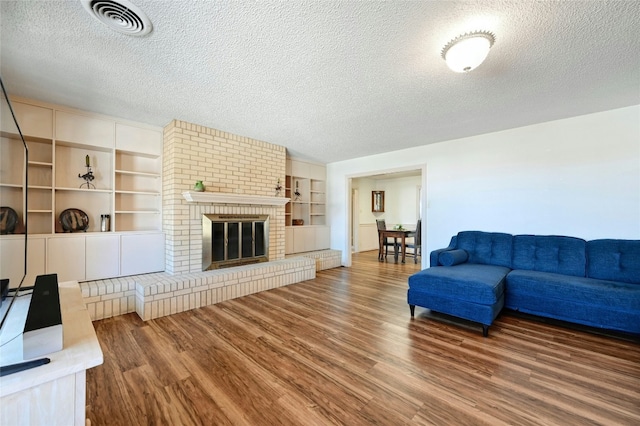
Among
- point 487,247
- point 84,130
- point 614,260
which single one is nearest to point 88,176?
point 84,130

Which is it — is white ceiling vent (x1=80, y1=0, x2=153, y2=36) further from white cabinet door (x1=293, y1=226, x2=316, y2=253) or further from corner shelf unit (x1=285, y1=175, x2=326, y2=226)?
white cabinet door (x1=293, y1=226, x2=316, y2=253)

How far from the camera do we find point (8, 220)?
1.44 m

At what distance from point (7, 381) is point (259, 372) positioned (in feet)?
4.40

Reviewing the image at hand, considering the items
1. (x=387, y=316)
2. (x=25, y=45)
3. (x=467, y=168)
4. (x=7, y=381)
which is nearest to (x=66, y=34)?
(x=25, y=45)

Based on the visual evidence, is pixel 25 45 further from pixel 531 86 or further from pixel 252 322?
pixel 531 86

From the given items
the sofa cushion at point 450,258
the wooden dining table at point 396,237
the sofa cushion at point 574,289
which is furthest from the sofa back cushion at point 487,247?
the wooden dining table at point 396,237

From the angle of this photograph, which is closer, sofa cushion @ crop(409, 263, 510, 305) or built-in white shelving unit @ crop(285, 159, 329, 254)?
sofa cushion @ crop(409, 263, 510, 305)

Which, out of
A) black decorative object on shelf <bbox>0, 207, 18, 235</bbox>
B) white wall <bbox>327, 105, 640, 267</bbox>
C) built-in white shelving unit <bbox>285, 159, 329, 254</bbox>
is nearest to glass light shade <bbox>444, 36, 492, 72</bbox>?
white wall <bbox>327, 105, 640, 267</bbox>

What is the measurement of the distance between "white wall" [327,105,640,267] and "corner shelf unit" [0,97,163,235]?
4168mm

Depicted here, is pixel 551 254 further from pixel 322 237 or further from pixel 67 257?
pixel 67 257

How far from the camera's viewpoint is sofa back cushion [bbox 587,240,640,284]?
8.65 feet

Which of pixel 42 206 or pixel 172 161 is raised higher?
pixel 172 161

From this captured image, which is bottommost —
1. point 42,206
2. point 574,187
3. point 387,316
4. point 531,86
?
point 387,316

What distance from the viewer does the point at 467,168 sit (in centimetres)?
407
